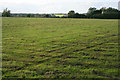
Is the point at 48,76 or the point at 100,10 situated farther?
the point at 100,10

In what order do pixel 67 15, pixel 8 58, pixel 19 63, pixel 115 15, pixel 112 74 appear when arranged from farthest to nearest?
pixel 67 15
pixel 115 15
pixel 8 58
pixel 19 63
pixel 112 74

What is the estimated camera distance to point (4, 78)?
5.78 m

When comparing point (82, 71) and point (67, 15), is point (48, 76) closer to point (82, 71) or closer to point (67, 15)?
point (82, 71)

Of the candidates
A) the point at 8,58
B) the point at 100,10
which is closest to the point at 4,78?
the point at 8,58

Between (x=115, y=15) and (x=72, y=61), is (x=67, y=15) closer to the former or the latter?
(x=115, y=15)

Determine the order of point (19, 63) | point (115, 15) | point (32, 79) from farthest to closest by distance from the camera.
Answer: point (115, 15), point (19, 63), point (32, 79)

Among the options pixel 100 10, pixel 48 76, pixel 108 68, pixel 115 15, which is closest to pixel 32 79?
pixel 48 76

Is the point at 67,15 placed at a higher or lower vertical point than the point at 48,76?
higher

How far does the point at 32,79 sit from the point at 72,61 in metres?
2.60

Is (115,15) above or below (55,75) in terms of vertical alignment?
above

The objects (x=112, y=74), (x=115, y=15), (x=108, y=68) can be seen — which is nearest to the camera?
(x=112, y=74)

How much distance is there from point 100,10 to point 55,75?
99843 millimetres

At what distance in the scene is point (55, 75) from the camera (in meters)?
5.96

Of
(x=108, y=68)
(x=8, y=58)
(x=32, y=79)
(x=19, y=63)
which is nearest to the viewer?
(x=32, y=79)
